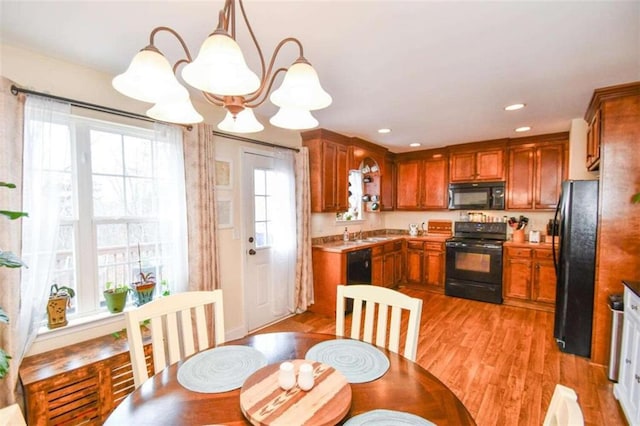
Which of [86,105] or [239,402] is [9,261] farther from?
[86,105]

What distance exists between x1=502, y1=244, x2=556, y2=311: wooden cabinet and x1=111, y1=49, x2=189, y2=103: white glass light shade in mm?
4461

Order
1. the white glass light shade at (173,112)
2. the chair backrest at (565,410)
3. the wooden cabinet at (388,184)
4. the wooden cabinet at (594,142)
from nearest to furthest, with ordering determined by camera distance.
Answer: the chair backrest at (565,410), the white glass light shade at (173,112), the wooden cabinet at (594,142), the wooden cabinet at (388,184)

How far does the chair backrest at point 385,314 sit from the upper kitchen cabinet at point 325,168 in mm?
2078

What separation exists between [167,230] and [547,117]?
13.3ft

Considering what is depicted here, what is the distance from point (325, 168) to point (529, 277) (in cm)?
311

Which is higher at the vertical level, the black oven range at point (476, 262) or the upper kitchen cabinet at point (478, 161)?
the upper kitchen cabinet at point (478, 161)

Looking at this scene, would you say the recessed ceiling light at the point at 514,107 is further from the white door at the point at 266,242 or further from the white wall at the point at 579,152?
the white door at the point at 266,242

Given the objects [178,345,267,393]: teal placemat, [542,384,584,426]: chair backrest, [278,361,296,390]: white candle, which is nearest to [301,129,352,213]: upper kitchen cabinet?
[178,345,267,393]: teal placemat

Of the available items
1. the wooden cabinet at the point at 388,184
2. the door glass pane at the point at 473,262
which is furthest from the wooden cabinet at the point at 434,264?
the wooden cabinet at the point at 388,184

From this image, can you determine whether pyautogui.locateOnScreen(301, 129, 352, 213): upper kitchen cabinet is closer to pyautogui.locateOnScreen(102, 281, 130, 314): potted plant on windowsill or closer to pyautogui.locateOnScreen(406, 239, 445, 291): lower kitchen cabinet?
pyautogui.locateOnScreen(406, 239, 445, 291): lower kitchen cabinet

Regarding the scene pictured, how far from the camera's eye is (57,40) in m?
1.74

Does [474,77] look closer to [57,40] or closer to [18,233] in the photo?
[57,40]

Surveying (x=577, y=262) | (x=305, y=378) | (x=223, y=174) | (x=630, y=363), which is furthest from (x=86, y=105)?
(x=577, y=262)

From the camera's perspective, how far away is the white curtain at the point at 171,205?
2.36 meters
